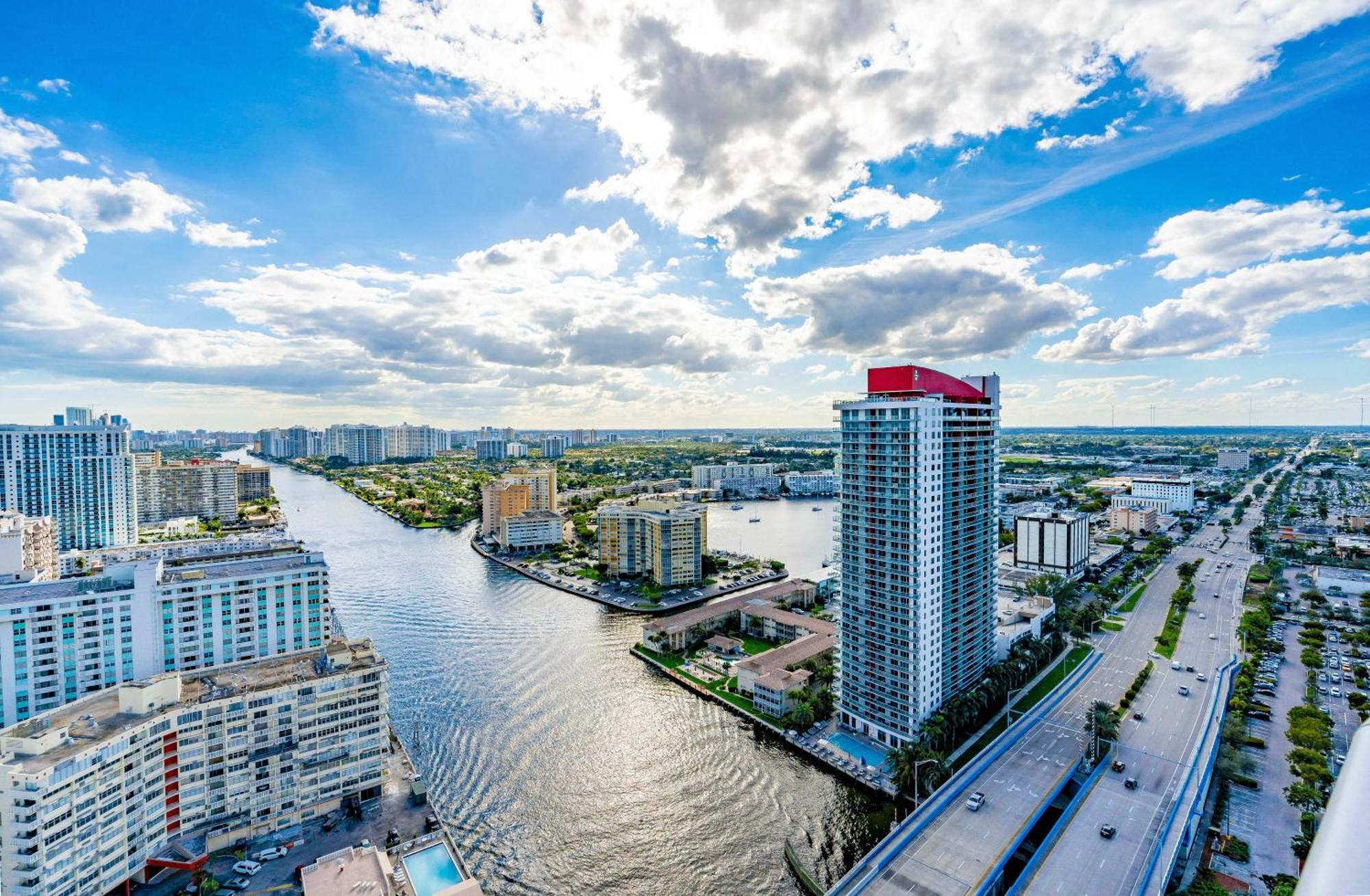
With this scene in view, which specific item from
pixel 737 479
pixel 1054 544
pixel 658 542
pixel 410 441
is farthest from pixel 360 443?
pixel 1054 544

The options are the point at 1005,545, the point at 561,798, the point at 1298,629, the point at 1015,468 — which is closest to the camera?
the point at 561,798

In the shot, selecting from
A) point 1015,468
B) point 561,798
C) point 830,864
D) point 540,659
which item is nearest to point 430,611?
point 540,659

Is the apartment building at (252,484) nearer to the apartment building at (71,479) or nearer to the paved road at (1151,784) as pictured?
the apartment building at (71,479)

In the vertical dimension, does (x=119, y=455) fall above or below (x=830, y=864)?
above

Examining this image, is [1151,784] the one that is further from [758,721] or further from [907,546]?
[758,721]

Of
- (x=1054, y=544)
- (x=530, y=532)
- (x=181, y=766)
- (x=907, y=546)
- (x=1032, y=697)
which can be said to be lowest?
(x=1032, y=697)

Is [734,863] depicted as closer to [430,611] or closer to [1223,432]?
[430,611]

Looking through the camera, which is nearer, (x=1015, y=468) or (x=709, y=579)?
(x=709, y=579)
